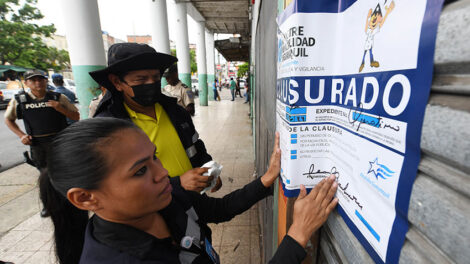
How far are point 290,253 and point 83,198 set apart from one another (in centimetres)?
83

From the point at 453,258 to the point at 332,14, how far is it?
78cm

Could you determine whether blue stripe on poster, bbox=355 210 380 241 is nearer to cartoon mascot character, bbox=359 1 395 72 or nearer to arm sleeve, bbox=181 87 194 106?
cartoon mascot character, bbox=359 1 395 72

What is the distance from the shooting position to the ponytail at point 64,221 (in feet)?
3.71

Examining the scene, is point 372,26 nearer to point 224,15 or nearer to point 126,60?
point 126,60

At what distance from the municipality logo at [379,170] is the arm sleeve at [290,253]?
466 millimetres

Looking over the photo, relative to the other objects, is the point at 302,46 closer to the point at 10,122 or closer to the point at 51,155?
the point at 51,155

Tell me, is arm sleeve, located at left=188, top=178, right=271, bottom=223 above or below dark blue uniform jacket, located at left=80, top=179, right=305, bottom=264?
below

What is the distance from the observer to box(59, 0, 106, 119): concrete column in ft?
13.1

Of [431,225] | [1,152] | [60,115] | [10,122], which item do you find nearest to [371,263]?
[431,225]

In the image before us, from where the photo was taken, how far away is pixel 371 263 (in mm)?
648

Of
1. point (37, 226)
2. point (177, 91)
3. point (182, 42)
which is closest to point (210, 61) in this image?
point (182, 42)

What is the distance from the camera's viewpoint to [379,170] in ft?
1.99

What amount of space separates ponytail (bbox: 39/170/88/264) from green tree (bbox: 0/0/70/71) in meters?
31.4
